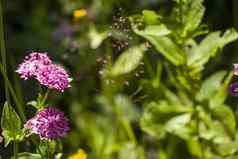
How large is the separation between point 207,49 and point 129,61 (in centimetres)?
25

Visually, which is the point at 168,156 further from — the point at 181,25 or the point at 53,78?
the point at 53,78

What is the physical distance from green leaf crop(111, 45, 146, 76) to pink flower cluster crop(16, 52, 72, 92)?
506 millimetres

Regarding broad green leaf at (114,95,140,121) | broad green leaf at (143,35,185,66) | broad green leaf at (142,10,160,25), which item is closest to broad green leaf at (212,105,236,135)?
broad green leaf at (143,35,185,66)

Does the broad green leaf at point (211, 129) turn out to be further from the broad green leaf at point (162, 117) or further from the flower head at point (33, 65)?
the flower head at point (33, 65)

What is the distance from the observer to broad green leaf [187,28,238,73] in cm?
157

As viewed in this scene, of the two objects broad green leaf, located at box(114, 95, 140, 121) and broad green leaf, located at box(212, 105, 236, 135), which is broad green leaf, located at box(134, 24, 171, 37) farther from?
broad green leaf, located at box(114, 95, 140, 121)

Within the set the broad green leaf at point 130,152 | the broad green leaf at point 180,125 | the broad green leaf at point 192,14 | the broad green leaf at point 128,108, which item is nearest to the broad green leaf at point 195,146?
the broad green leaf at point 180,125

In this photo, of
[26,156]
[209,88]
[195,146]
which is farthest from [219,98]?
[26,156]

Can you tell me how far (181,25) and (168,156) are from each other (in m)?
0.40

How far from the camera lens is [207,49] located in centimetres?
160

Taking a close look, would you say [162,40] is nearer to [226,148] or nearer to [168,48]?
[168,48]

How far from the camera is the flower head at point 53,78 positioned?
1.21m

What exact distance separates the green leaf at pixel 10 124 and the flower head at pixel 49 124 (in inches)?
1.0

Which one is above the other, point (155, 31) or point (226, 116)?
point (155, 31)
